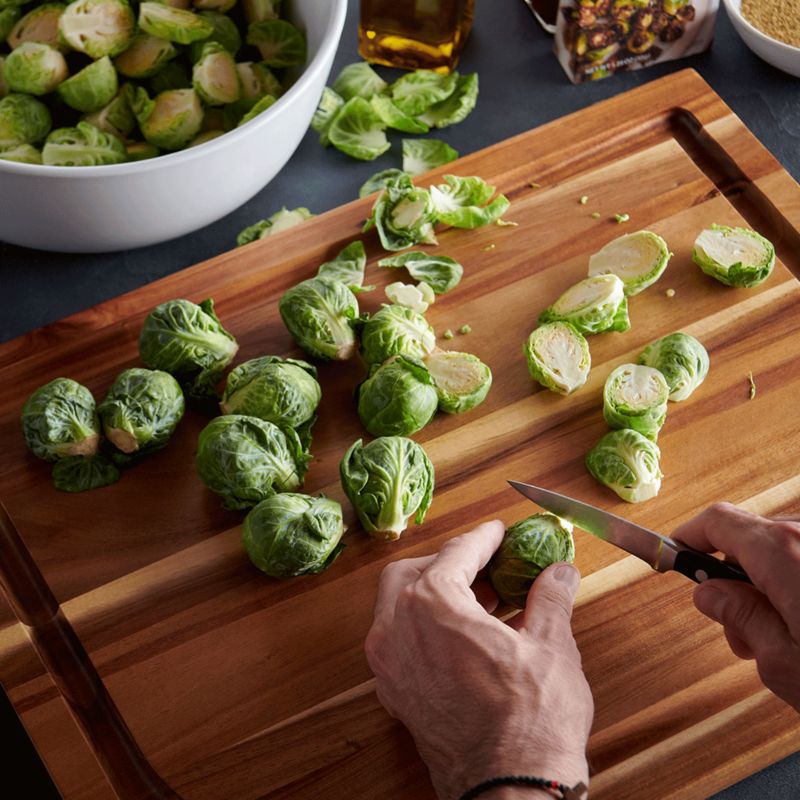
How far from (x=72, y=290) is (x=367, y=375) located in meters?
1.01

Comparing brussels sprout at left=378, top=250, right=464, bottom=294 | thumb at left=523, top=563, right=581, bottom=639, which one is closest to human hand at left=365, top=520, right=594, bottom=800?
thumb at left=523, top=563, right=581, bottom=639

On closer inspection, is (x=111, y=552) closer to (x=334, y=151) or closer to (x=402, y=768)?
(x=402, y=768)

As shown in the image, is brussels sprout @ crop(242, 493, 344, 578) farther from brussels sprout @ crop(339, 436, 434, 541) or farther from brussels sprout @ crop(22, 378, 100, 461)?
brussels sprout @ crop(22, 378, 100, 461)

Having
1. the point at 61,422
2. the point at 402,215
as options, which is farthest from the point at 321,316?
the point at 61,422

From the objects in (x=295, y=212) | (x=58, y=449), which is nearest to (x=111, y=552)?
(x=58, y=449)

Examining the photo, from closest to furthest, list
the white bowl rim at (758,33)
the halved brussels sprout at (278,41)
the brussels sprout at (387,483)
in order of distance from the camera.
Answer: the brussels sprout at (387,483), the halved brussels sprout at (278,41), the white bowl rim at (758,33)

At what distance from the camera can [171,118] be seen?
3.03 meters

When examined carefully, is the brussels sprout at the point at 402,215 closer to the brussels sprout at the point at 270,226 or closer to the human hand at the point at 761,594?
the brussels sprout at the point at 270,226

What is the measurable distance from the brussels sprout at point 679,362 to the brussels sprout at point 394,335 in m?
0.59

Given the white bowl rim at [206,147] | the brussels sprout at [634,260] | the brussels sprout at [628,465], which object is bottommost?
the brussels sprout at [628,465]

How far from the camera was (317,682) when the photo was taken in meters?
2.46

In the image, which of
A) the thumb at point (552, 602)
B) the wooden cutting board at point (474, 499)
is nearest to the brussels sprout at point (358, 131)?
the wooden cutting board at point (474, 499)

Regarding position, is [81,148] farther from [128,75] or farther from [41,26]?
[41,26]

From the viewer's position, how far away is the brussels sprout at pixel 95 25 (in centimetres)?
298
